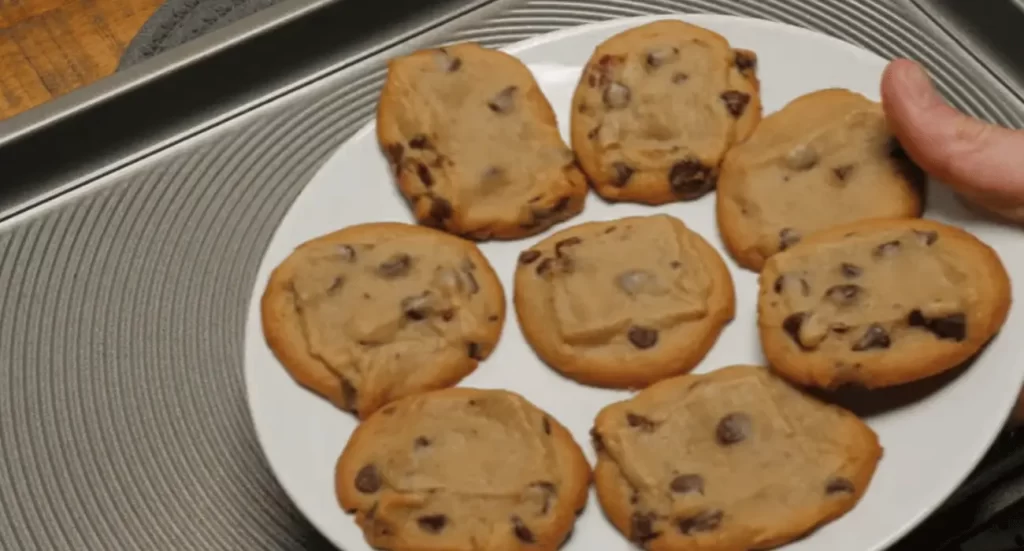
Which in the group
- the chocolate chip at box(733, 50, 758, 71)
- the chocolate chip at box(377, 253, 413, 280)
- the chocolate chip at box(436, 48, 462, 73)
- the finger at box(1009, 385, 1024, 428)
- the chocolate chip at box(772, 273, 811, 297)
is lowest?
the finger at box(1009, 385, 1024, 428)

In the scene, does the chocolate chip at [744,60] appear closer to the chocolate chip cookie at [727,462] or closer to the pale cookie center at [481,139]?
the pale cookie center at [481,139]

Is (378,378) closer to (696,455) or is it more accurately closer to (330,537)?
(330,537)

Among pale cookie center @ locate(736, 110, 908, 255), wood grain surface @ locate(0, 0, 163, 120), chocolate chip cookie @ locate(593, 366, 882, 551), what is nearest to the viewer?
chocolate chip cookie @ locate(593, 366, 882, 551)

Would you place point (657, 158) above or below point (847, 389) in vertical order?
above

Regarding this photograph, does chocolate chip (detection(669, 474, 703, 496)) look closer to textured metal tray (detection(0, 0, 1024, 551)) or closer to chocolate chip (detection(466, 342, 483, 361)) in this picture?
chocolate chip (detection(466, 342, 483, 361))

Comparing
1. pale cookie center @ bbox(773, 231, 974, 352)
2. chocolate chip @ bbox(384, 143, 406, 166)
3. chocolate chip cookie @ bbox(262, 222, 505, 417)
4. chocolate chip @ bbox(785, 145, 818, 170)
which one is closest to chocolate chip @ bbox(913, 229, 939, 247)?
pale cookie center @ bbox(773, 231, 974, 352)

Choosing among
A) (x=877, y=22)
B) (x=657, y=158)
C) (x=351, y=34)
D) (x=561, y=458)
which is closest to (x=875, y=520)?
(x=561, y=458)
